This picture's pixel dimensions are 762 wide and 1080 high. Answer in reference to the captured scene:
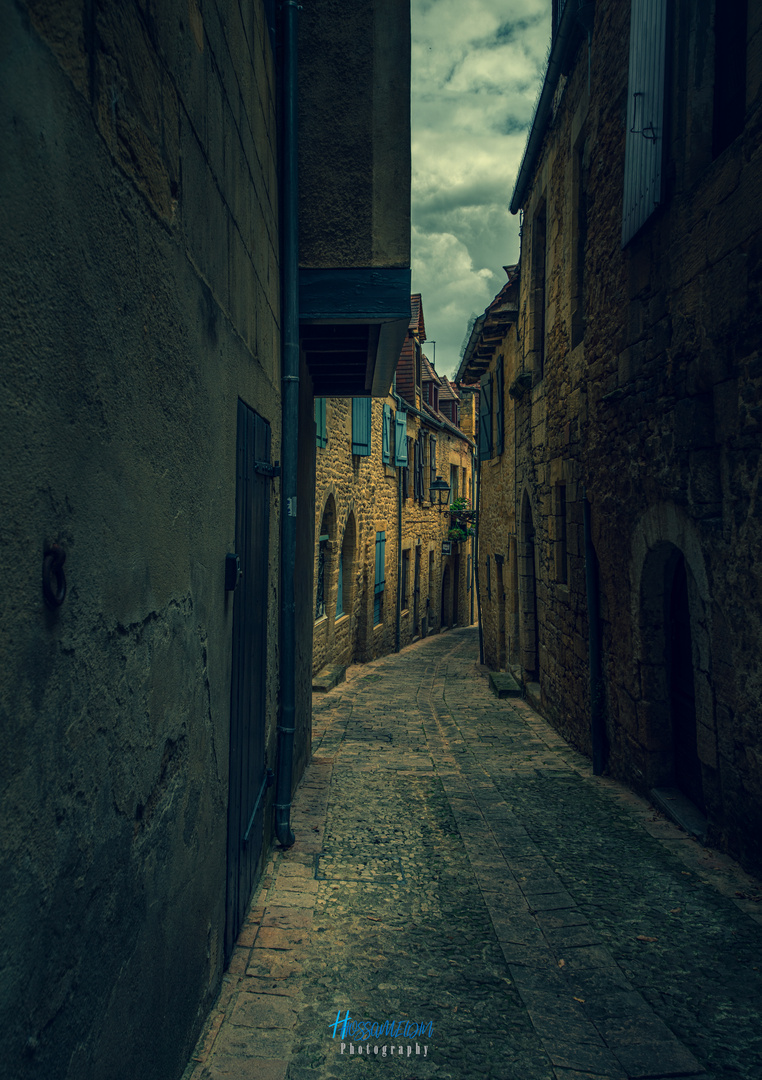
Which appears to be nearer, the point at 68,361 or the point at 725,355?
the point at 68,361

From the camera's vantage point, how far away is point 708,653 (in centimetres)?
427

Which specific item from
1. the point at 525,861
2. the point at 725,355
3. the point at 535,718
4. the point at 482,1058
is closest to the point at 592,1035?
the point at 482,1058

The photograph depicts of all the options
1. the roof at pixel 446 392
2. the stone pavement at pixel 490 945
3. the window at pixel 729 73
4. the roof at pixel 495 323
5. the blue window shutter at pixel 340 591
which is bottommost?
the stone pavement at pixel 490 945

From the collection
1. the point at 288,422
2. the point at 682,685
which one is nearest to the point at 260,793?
the point at 288,422

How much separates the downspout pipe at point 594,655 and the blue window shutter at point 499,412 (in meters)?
6.25

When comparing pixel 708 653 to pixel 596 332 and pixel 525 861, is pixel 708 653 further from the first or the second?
pixel 596 332

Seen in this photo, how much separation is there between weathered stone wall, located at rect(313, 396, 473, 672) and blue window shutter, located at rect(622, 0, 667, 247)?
19.8 feet

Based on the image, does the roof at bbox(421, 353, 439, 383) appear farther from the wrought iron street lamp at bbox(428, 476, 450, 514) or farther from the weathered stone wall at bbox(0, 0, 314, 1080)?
the weathered stone wall at bbox(0, 0, 314, 1080)

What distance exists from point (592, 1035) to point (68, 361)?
9.77 ft

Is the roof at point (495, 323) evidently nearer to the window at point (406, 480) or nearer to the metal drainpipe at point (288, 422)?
the window at point (406, 480)

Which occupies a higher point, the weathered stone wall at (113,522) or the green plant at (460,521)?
the green plant at (460,521)

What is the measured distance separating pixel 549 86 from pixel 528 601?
22.1 ft

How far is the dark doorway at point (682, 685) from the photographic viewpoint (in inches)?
200
